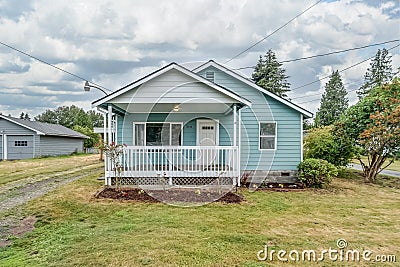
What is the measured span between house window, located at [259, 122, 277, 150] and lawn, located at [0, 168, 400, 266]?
3.03 m

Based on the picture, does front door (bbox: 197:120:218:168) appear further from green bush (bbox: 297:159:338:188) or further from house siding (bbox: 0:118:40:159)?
house siding (bbox: 0:118:40:159)

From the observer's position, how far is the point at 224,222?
237 inches

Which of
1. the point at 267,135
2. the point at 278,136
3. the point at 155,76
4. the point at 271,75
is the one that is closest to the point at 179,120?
the point at 155,76

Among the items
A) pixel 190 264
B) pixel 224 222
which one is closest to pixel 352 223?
pixel 224 222

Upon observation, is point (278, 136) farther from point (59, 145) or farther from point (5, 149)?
point (59, 145)

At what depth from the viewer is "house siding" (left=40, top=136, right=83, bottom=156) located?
984 inches

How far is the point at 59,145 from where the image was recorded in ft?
91.8

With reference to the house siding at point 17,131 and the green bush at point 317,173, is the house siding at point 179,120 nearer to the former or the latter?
the green bush at point 317,173

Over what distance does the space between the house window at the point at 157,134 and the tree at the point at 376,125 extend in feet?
22.8

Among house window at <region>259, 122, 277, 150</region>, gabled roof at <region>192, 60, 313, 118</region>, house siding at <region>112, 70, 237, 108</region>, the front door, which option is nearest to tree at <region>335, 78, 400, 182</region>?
gabled roof at <region>192, 60, 313, 118</region>

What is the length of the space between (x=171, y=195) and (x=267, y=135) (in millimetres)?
4842

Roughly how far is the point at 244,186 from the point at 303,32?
9.18 m

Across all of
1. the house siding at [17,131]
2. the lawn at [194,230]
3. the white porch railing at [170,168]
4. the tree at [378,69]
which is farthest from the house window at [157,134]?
the tree at [378,69]

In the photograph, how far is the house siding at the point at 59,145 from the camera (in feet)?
82.0
